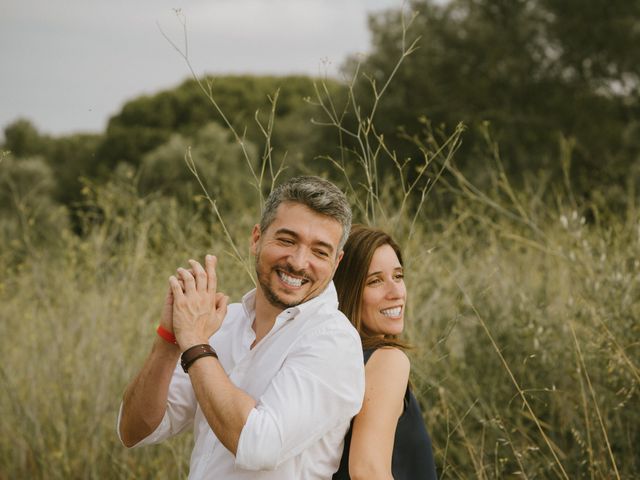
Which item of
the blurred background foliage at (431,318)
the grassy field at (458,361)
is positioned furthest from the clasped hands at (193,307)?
the grassy field at (458,361)

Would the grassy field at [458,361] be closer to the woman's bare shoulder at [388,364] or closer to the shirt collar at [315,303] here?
the woman's bare shoulder at [388,364]

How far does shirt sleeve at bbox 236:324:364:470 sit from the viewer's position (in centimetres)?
179

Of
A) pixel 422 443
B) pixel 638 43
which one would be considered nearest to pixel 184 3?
pixel 422 443

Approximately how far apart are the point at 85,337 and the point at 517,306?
9.12 ft

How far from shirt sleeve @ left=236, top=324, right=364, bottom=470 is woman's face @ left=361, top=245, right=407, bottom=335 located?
2.07 ft

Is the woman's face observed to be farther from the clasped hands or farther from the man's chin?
the clasped hands

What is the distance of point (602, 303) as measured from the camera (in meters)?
4.05

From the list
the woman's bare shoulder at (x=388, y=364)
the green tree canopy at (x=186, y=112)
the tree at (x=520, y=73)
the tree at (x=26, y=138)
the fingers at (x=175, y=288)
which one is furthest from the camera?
the green tree canopy at (x=186, y=112)

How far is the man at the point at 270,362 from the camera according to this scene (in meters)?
1.84

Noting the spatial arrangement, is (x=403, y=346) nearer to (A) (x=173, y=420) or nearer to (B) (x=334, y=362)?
(B) (x=334, y=362)

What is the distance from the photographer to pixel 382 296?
2.67 metres

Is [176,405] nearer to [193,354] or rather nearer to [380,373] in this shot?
[193,354]

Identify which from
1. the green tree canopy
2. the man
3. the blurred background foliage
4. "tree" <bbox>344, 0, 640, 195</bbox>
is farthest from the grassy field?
the green tree canopy

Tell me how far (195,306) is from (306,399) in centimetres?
43
